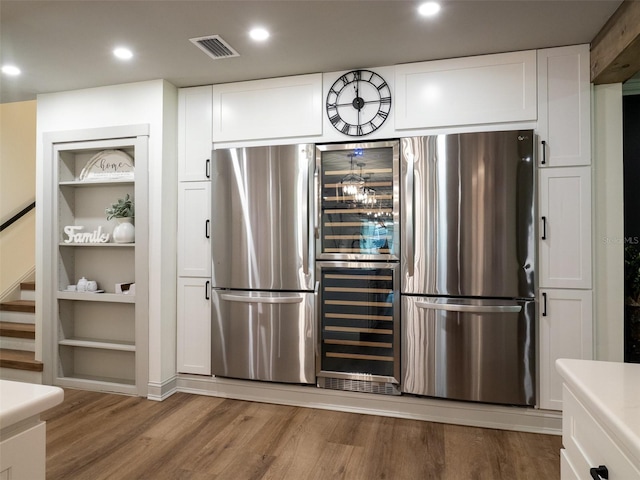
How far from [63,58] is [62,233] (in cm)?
155

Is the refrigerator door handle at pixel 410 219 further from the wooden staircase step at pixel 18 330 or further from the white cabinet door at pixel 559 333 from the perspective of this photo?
the wooden staircase step at pixel 18 330

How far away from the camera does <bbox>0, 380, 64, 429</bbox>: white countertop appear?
2.81ft

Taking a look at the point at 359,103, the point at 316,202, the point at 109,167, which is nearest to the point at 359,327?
the point at 316,202

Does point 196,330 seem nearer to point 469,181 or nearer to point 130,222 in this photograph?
point 130,222

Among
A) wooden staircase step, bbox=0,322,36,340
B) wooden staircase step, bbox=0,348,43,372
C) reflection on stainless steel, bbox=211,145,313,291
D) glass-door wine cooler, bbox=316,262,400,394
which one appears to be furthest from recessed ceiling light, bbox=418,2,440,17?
wooden staircase step, bbox=0,322,36,340

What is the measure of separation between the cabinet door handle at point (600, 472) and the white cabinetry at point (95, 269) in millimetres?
3150

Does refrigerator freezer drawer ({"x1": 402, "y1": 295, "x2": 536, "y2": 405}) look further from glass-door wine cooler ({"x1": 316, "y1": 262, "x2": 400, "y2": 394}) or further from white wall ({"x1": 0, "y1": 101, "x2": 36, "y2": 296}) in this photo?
white wall ({"x1": 0, "y1": 101, "x2": 36, "y2": 296})

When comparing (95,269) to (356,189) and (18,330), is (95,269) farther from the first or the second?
(356,189)

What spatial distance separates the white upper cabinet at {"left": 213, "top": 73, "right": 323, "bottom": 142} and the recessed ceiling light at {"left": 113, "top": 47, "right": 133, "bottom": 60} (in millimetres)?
700

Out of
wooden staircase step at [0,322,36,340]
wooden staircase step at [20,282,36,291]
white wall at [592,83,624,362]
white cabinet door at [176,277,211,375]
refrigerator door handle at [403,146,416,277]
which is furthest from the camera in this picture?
wooden staircase step at [20,282,36,291]

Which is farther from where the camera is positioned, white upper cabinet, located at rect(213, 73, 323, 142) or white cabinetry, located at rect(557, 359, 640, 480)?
white upper cabinet, located at rect(213, 73, 323, 142)

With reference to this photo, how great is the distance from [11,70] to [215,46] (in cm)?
171

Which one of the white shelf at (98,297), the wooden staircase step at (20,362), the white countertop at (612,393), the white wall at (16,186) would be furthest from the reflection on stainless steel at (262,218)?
the white wall at (16,186)

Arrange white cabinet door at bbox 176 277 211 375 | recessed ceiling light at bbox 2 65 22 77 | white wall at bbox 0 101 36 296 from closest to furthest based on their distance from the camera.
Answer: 1. recessed ceiling light at bbox 2 65 22 77
2. white cabinet door at bbox 176 277 211 375
3. white wall at bbox 0 101 36 296
